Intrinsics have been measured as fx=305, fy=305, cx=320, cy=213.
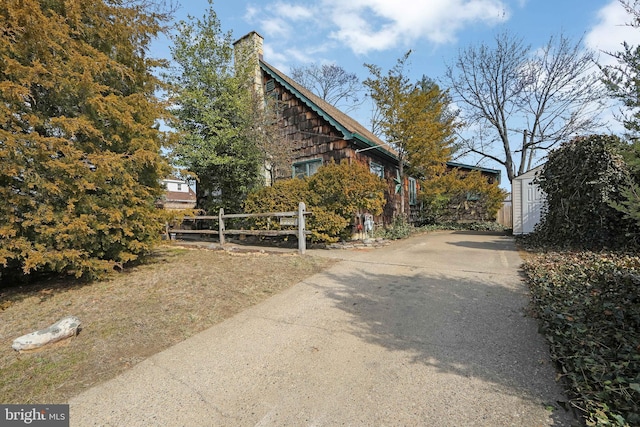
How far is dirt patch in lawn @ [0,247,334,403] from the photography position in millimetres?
2877

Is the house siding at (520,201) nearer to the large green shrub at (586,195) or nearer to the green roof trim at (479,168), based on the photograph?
the large green shrub at (586,195)

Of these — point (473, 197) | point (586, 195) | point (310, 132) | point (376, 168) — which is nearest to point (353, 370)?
point (586, 195)

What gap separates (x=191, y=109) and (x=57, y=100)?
6.40 m

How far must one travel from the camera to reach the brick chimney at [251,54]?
1223 centimetres

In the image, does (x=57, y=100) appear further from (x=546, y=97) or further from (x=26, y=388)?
(x=546, y=97)

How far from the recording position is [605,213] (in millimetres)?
6957

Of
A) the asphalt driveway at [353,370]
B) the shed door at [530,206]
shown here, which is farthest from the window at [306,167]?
the asphalt driveway at [353,370]

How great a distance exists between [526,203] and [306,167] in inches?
339

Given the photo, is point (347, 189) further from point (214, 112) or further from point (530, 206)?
point (530, 206)

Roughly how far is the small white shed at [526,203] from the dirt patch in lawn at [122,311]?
29.6 ft

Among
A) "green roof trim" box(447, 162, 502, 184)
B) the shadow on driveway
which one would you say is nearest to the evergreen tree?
the shadow on driveway

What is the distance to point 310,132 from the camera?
40.3 feet

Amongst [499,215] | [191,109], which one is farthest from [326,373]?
[499,215]

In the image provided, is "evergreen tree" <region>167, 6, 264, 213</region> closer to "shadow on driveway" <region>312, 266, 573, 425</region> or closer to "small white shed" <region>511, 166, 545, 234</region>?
"shadow on driveway" <region>312, 266, 573, 425</region>
